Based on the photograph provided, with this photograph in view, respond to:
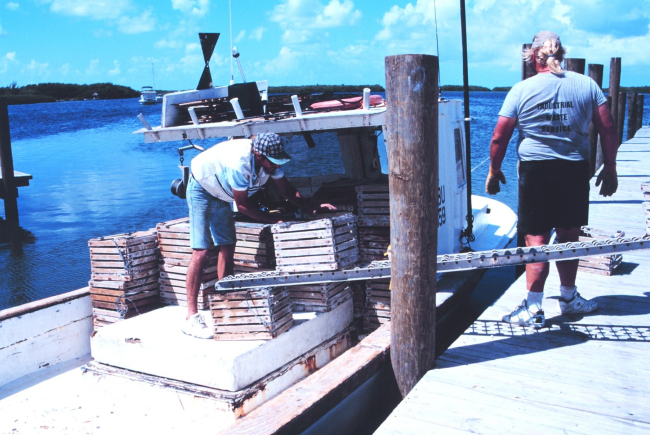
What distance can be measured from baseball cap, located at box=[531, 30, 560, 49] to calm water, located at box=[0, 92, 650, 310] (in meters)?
2.89

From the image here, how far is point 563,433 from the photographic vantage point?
3328 mm

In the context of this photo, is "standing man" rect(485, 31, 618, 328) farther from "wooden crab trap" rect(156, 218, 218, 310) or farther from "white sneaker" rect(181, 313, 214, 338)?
"wooden crab trap" rect(156, 218, 218, 310)

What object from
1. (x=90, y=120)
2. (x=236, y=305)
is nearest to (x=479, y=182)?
(x=236, y=305)

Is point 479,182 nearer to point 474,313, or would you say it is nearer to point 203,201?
point 474,313

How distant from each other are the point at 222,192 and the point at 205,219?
0.28 m

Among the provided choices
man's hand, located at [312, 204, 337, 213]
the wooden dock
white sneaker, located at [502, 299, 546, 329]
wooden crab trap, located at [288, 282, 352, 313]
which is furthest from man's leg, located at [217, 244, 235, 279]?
white sneaker, located at [502, 299, 546, 329]

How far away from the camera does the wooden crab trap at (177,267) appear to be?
5438 millimetres

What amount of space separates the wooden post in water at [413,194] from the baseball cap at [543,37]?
1010 mm

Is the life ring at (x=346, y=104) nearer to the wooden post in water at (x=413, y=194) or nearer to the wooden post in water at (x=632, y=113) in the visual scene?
the wooden post in water at (x=413, y=194)

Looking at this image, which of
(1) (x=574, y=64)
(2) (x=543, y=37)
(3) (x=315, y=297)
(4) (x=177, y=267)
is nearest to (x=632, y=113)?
(1) (x=574, y=64)

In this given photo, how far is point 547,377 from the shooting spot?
13.0 ft

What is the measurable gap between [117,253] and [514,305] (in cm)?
372

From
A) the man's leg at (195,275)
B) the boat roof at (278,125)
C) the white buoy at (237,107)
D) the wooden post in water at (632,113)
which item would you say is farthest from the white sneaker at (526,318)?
the wooden post in water at (632,113)

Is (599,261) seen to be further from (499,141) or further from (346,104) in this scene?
(346,104)
